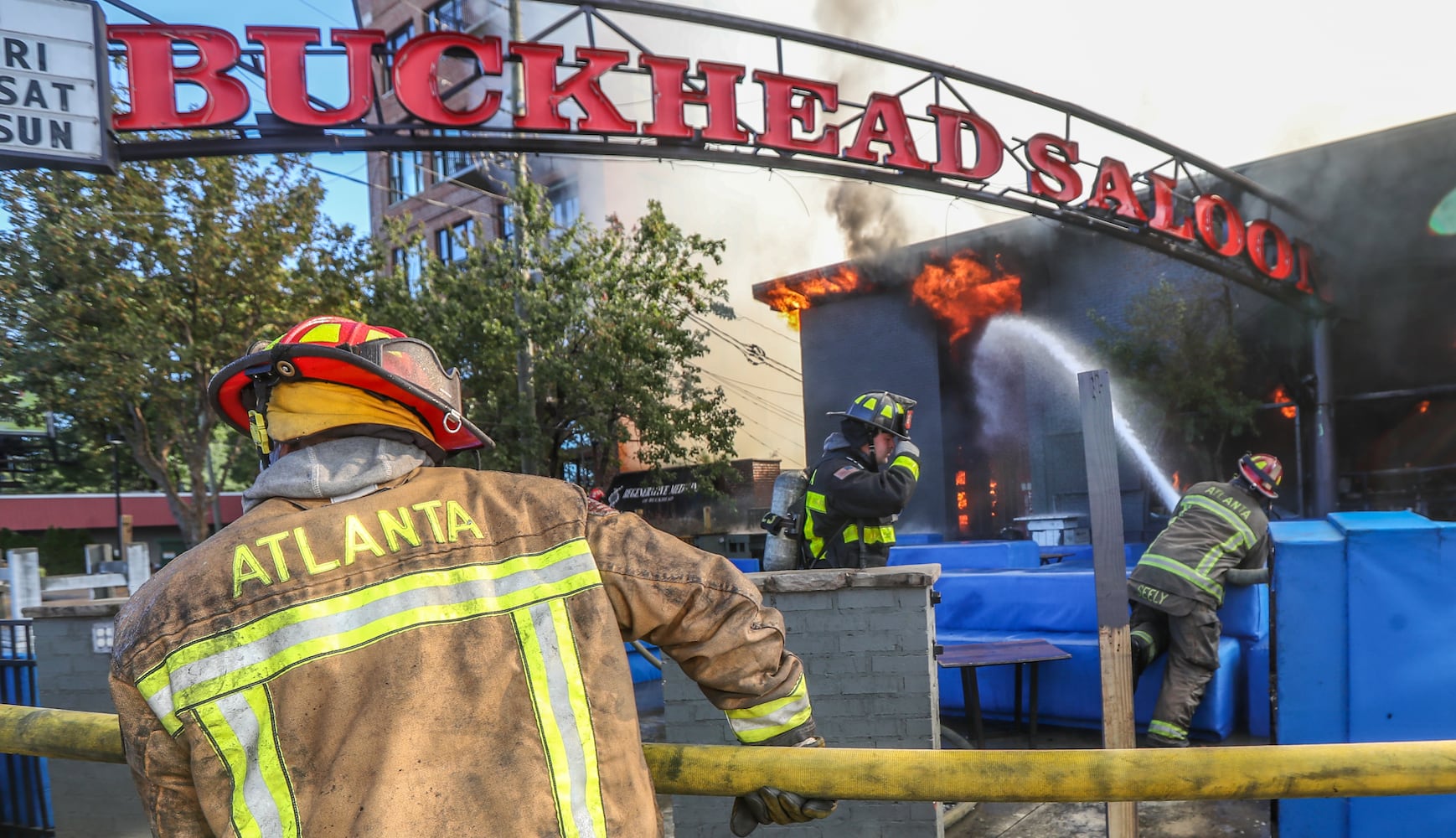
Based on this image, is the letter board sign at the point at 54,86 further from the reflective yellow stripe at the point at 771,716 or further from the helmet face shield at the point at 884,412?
the reflective yellow stripe at the point at 771,716

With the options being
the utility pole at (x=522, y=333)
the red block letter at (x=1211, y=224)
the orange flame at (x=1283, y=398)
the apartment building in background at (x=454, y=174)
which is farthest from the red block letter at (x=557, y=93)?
the orange flame at (x=1283, y=398)

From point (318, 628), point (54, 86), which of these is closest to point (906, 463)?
point (318, 628)

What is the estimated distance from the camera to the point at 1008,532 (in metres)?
19.0

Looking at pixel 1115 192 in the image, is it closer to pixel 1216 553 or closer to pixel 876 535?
pixel 1216 553

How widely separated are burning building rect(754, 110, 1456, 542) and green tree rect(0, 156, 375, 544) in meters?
13.5

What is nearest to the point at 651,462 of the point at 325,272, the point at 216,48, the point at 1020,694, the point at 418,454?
the point at 325,272

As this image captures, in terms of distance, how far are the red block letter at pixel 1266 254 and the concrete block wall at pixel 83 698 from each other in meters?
16.3

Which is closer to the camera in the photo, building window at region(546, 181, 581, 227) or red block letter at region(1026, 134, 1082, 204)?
red block letter at region(1026, 134, 1082, 204)

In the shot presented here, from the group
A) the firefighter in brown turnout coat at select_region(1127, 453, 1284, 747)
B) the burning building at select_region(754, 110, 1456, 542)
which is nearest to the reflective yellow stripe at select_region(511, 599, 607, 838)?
the firefighter in brown turnout coat at select_region(1127, 453, 1284, 747)

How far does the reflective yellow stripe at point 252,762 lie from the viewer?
131 centimetres

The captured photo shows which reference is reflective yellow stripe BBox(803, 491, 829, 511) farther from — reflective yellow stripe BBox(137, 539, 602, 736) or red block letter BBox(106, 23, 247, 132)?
red block letter BBox(106, 23, 247, 132)

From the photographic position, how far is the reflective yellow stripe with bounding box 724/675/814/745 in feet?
5.64

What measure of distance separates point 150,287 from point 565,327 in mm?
5594

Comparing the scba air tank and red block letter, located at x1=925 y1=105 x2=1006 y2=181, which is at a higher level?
red block letter, located at x1=925 y1=105 x2=1006 y2=181
